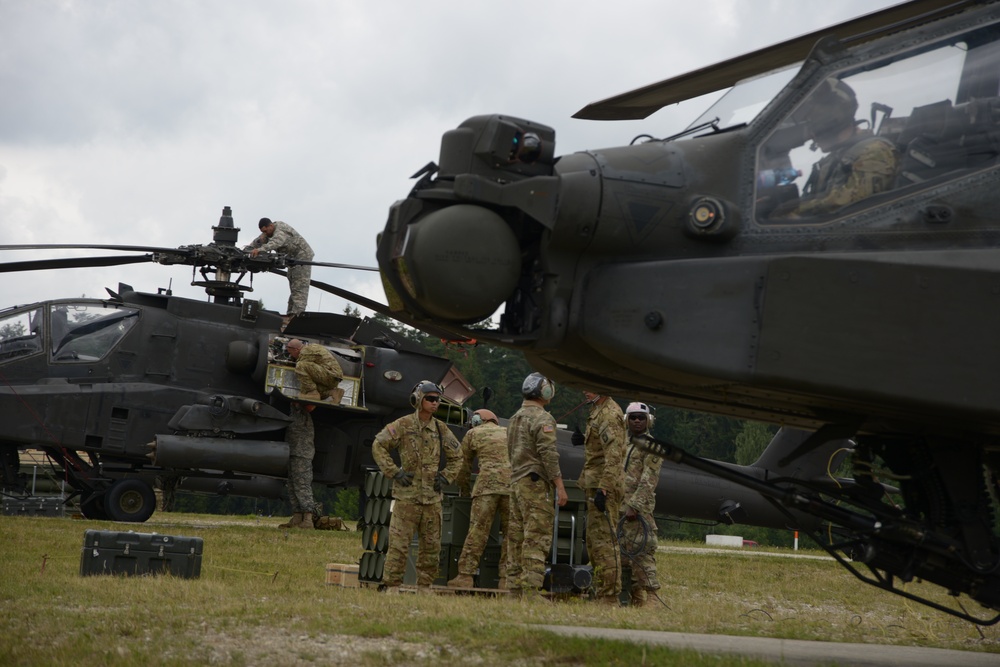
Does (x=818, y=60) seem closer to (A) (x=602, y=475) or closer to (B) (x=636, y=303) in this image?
(B) (x=636, y=303)

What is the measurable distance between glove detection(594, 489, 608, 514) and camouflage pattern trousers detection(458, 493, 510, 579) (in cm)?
97

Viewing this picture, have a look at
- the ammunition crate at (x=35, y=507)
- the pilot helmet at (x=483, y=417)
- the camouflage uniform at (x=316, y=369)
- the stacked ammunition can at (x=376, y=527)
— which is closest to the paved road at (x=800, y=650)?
the stacked ammunition can at (x=376, y=527)

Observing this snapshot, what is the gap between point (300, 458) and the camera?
54.0ft

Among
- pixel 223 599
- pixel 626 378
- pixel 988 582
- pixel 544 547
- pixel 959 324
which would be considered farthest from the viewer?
pixel 544 547

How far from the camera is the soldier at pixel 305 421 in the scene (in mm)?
15953

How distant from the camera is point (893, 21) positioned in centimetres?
578

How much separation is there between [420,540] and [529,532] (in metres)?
1.00

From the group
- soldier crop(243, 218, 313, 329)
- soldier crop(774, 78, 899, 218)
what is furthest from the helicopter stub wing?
soldier crop(243, 218, 313, 329)

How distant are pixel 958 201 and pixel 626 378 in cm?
170

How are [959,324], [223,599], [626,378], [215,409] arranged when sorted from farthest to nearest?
[215,409] < [223,599] < [626,378] < [959,324]

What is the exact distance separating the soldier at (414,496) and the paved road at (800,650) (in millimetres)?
3081

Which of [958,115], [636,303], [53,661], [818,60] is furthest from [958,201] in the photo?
[53,661]

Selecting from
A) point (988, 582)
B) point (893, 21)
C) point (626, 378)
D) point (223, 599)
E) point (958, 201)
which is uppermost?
point (893, 21)

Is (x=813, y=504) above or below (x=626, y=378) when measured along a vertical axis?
below
